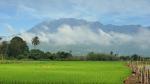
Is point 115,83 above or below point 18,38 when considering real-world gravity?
below

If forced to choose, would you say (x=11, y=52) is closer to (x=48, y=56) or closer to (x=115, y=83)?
(x=48, y=56)

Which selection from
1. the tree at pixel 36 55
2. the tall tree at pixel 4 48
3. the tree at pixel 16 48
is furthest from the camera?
the tall tree at pixel 4 48

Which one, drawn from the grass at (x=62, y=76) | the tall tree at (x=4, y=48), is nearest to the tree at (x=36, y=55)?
the tall tree at (x=4, y=48)

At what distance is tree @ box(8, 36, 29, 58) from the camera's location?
139 meters

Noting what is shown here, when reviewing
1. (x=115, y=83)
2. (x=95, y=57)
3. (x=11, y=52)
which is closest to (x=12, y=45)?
(x=11, y=52)

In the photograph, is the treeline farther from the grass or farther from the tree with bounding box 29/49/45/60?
the grass

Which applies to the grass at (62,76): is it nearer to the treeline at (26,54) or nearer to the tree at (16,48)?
the treeline at (26,54)

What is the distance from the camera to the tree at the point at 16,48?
139000mm

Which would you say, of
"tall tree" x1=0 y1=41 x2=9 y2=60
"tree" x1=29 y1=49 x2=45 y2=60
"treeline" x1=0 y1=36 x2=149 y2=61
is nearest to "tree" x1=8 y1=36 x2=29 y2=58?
"treeline" x1=0 y1=36 x2=149 y2=61

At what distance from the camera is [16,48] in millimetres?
138625

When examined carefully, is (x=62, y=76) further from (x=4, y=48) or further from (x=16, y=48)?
(x=4, y=48)

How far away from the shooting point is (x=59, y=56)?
134m

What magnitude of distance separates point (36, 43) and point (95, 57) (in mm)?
26253

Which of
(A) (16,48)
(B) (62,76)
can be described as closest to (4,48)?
(A) (16,48)
